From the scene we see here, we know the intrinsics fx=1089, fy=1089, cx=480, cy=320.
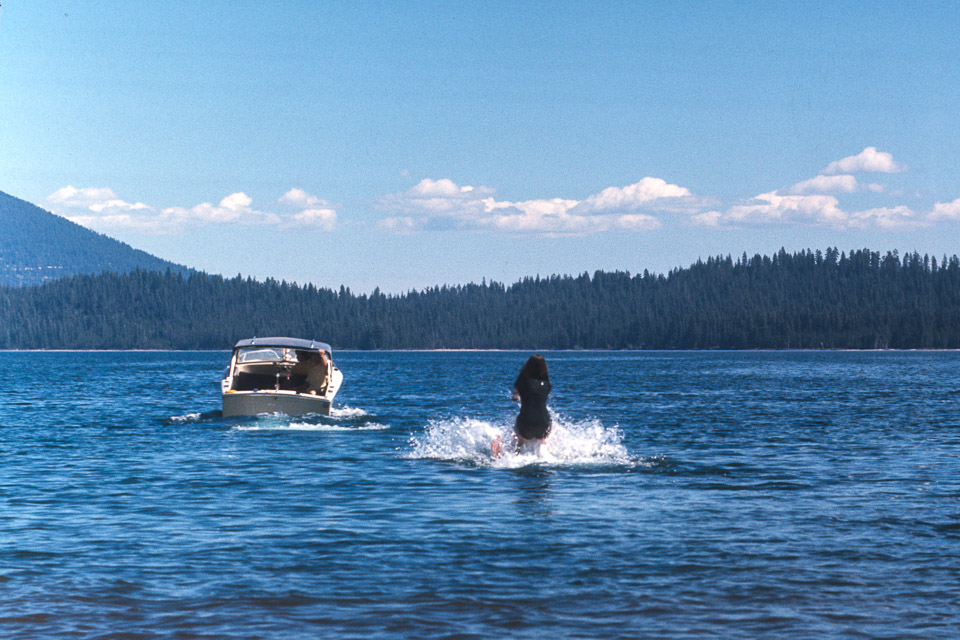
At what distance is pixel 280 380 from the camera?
42938 millimetres

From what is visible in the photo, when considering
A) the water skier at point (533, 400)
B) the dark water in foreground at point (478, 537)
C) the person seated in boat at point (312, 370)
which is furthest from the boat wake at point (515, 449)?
the person seated in boat at point (312, 370)

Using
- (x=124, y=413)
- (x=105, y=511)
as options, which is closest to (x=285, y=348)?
(x=124, y=413)

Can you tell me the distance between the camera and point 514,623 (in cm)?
1113

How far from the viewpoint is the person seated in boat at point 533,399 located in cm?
2345

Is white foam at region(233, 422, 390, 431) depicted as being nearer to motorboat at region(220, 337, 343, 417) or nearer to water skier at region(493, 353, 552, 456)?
motorboat at region(220, 337, 343, 417)

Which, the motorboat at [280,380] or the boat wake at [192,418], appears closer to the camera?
the motorboat at [280,380]

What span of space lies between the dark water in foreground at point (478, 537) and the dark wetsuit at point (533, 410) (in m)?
0.81

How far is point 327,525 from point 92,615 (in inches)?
231

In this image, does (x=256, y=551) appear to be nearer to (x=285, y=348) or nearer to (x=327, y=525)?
(x=327, y=525)

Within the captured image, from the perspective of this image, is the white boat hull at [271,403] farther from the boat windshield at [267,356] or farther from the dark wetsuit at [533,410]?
the dark wetsuit at [533,410]

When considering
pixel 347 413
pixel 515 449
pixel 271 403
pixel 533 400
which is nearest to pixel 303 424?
pixel 271 403

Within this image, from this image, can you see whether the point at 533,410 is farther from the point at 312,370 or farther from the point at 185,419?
the point at 185,419

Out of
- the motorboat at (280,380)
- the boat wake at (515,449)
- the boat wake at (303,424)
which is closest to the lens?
the boat wake at (515,449)

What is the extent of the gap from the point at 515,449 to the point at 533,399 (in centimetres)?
233
